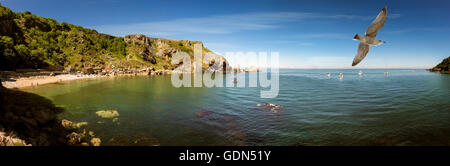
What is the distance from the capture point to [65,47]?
3516 inches

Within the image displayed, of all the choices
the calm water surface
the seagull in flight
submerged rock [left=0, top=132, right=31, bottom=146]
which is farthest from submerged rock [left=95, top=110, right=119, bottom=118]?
the seagull in flight

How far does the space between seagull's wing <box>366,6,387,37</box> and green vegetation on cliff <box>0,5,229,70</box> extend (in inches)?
2899

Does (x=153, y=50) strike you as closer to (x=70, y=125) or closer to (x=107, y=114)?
(x=107, y=114)

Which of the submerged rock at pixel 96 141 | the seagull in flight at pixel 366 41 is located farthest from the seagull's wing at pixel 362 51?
the submerged rock at pixel 96 141

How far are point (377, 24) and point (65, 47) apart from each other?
117070 millimetres

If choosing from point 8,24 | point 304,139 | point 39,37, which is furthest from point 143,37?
point 304,139

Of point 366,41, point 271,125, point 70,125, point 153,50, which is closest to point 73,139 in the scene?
point 70,125

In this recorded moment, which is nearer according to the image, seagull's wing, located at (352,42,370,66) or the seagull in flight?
the seagull in flight

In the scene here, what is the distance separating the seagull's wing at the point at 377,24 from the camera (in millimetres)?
7725

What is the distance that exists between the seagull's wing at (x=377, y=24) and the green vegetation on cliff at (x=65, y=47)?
242ft

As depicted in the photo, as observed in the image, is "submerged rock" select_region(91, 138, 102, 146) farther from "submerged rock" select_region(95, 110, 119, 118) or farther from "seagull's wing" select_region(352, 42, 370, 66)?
"seagull's wing" select_region(352, 42, 370, 66)

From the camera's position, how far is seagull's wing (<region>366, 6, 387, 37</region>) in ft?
25.3

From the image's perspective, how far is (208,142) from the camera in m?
12.8

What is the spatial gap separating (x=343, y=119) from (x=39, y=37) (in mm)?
116347
